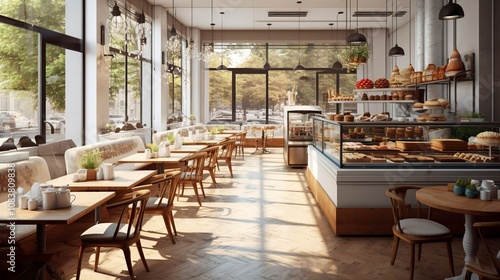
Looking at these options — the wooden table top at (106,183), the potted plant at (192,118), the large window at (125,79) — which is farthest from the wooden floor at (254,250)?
the potted plant at (192,118)

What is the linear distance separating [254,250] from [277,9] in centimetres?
993

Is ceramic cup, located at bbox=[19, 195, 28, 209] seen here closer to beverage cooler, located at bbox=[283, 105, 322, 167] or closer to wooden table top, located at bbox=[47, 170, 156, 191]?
wooden table top, located at bbox=[47, 170, 156, 191]

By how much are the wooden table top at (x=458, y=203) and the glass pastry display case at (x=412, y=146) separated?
1290 mm

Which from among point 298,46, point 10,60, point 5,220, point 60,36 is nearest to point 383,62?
point 298,46

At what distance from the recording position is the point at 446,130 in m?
5.23

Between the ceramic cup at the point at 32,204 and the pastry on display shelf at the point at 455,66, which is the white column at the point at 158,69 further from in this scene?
the ceramic cup at the point at 32,204

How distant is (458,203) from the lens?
11.7 ft

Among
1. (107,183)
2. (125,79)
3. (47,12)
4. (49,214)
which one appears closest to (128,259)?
(49,214)

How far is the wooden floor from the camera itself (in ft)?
13.3

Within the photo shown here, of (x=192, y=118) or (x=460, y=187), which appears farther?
(x=192, y=118)

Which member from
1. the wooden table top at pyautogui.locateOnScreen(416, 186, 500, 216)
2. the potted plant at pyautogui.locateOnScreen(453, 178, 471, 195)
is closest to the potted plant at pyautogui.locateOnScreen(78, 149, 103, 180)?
the wooden table top at pyautogui.locateOnScreen(416, 186, 500, 216)

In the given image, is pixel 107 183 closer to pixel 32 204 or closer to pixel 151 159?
pixel 32 204

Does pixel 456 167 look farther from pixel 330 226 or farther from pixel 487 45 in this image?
pixel 487 45

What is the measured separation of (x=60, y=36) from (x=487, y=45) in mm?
7244
